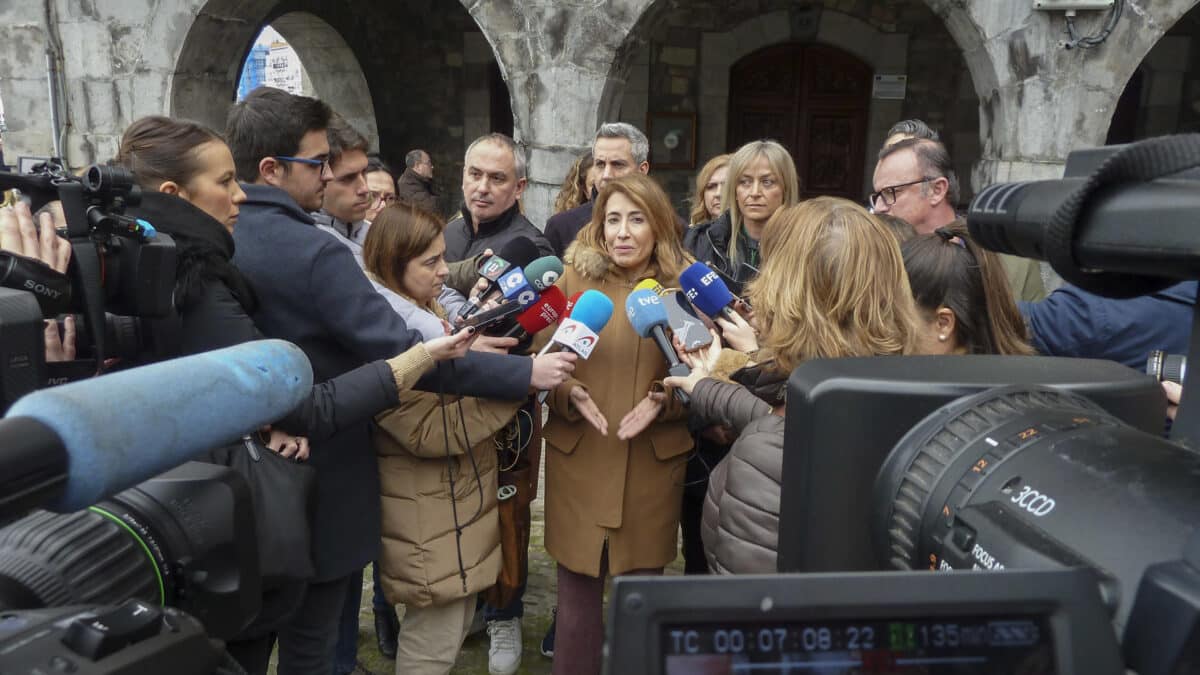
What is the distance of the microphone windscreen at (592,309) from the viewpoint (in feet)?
7.70

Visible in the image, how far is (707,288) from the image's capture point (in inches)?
92.0

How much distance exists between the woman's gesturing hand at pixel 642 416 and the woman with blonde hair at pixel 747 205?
91 centimetres

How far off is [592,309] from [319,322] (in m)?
0.68

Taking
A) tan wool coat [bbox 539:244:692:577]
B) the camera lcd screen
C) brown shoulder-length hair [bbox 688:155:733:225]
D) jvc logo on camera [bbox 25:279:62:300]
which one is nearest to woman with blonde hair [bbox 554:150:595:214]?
brown shoulder-length hair [bbox 688:155:733:225]

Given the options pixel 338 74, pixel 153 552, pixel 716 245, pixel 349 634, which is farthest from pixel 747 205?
pixel 338 74

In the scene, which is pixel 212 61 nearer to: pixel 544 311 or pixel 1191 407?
pixel 544 311

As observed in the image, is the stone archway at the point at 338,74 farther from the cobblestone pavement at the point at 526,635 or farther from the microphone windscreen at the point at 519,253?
the microphone windscreen at the point at 519,253

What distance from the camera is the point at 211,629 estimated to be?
3.21 ft

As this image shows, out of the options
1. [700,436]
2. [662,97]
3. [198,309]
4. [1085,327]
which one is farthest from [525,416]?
[662,97]

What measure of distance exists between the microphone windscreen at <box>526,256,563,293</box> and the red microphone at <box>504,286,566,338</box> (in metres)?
0.03

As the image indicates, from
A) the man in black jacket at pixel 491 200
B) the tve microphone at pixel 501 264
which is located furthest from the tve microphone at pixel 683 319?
the man in black jacket at pixel 491 200

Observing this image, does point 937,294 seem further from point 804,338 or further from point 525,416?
point 525,416

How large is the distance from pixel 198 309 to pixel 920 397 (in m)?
1.43

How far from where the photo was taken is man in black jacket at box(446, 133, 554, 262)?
11.2ft
